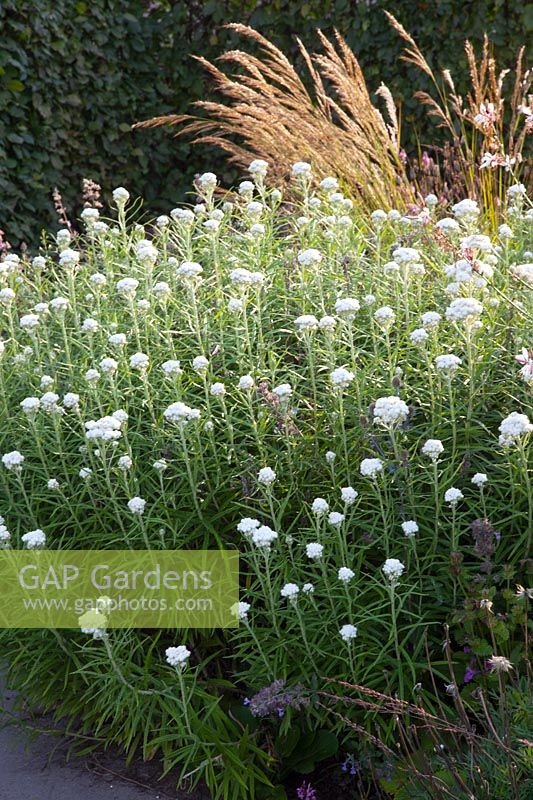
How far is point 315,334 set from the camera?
3311mm

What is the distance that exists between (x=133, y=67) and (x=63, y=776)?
5.88 metres

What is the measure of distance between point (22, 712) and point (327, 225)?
221 centimetres

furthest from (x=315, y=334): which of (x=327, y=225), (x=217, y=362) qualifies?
(x=327, y=225)

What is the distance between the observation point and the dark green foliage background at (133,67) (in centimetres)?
638

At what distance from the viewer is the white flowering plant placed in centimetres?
259

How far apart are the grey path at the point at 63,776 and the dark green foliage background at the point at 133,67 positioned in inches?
163

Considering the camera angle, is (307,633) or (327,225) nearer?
(307,633)

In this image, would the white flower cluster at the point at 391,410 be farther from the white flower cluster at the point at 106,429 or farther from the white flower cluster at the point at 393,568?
the white flower cluster at the point at 106,429

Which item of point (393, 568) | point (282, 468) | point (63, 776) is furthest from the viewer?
point (282, 468)

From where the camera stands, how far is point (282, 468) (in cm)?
288

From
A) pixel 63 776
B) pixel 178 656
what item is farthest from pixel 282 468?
pixel 63 776

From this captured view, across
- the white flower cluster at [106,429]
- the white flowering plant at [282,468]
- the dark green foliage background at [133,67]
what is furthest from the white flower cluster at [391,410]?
the dark green foliage background at [133,67]

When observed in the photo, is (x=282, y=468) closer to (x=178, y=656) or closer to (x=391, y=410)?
(x=391, y=410)

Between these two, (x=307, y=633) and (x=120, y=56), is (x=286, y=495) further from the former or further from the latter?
(x=120, y=56)
